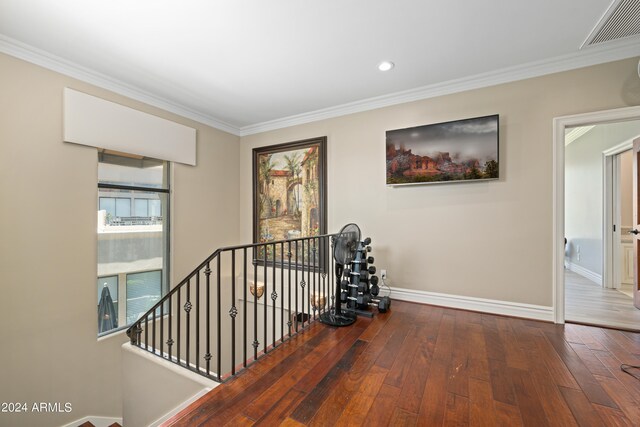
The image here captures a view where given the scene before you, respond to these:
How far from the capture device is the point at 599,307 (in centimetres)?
A: 311

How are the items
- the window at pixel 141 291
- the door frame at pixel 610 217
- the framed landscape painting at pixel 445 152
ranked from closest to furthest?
the framed landscape painting at pixel 445 152
the window at pixel 141 291
the door frame at pixel 610 217

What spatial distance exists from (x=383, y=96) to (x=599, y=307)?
143 inches

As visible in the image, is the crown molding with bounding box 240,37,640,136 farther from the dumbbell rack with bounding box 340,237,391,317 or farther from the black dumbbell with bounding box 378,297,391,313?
the black dumbbell with bounding box 378,297,391,313

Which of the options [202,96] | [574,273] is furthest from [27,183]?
[574,273]

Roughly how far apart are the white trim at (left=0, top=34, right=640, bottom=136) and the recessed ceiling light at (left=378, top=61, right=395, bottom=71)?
59 cm

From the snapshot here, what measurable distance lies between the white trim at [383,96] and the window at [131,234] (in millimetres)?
771

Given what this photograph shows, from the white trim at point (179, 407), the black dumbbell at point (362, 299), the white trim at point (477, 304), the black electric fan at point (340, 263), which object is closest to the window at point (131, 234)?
the white trim at point (179, 407)

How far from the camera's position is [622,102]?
2309mm

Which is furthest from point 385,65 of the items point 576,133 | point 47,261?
point 576,133

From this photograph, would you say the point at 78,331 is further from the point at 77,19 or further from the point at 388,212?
the point at 388,212

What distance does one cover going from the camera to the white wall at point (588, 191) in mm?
4020

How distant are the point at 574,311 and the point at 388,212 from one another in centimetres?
234

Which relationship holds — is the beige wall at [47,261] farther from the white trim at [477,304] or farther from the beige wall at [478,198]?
the white trim at [477,304]

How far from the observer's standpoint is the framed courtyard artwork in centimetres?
377
